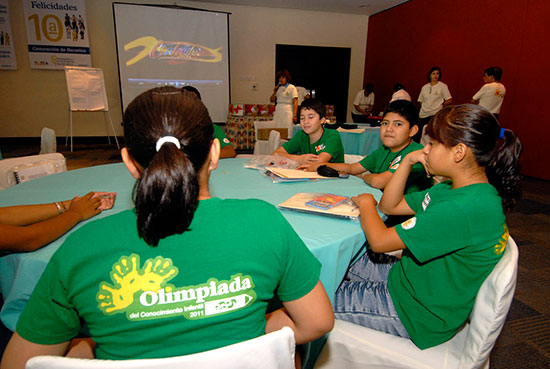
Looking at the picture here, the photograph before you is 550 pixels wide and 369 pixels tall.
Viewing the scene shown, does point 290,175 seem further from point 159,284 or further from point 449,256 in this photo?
point 159,284

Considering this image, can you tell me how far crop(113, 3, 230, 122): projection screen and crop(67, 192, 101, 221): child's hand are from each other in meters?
6.76

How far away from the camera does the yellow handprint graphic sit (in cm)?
57

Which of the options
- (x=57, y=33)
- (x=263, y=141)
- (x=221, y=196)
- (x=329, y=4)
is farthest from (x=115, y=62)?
(x=221, y=196)

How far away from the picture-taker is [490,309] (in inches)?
34.0

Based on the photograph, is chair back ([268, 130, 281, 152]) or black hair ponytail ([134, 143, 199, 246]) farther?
chair back ([268, 130, 281, 152])

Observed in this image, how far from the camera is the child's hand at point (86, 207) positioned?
1161mm

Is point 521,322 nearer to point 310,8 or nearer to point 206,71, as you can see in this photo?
point 206,71

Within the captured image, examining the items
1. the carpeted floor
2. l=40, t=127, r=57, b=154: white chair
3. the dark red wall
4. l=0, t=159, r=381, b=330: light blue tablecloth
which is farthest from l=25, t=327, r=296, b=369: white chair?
the dark red wall

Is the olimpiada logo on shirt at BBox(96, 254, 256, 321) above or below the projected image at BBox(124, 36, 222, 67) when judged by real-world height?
below

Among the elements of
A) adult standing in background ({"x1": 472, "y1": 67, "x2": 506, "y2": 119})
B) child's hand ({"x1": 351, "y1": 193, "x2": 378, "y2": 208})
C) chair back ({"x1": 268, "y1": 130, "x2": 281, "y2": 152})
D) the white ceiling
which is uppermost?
the white ceiling

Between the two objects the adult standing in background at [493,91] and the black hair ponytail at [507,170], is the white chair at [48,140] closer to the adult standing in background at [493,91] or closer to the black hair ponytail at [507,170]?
the black hair ponytail at [507,170]

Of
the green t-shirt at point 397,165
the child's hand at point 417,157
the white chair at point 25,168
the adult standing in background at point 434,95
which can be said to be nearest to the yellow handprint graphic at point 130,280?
the child's hand at point 417,157

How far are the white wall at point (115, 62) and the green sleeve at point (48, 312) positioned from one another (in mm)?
8198

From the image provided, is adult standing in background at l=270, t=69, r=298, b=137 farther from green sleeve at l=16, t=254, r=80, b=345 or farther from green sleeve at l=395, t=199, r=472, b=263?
green sleeve at l=16, t=254, r=80, b=345
